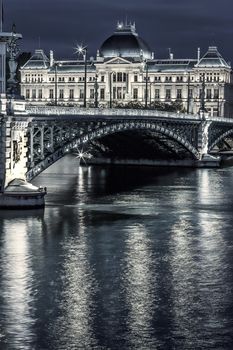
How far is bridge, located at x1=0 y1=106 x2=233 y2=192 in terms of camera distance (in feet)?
214

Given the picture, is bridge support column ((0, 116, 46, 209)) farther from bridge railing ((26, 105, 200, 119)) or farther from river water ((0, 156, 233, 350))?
bridge railing ((26, 105, 200, 119))

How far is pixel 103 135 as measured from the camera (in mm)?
84562

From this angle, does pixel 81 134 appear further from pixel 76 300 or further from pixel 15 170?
pixel 76 300

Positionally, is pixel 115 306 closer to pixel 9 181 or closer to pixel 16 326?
pixel 16 326

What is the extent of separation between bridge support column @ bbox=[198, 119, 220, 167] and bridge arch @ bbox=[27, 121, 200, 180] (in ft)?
3.63

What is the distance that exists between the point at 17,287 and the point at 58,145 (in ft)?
109

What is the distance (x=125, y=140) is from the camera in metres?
111

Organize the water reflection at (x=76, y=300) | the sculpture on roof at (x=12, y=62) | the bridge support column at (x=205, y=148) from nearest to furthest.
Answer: the water reflection at (x=76, y=300) < the sculpture on roof at (x=12, y=62) < the bridge support column at (x=205, y=148)

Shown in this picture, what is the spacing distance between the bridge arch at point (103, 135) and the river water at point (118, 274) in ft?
9.82

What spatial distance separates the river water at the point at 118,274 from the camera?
34.1 m

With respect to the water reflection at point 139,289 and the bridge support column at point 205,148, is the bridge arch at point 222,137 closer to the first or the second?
the bridge support column at point 205,148

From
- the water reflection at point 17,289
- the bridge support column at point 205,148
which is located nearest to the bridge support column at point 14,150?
the water reflection at point 17,289

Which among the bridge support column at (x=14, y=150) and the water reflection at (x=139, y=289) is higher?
the bridge support column at (x=14, y=150)

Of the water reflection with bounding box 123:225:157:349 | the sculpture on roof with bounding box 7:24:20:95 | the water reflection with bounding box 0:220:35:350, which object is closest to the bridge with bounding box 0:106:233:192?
the sculpture on roof with bounding box 7:24:20:95
